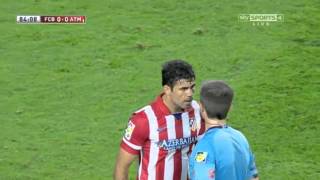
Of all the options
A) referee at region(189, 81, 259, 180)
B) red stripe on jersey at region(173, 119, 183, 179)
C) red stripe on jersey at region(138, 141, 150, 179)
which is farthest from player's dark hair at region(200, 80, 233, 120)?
red stripe on jersey at region(138, 141, 150, 179)

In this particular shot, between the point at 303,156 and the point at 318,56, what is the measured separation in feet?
12.4

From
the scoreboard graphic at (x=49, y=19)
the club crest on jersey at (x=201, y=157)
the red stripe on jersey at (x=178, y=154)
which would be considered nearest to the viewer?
the club crest on jersey at (x=201, y=157)

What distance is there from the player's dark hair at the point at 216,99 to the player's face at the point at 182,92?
1.39ft

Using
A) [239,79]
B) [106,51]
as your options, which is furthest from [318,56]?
[106,51]

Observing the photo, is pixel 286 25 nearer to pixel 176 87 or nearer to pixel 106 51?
pixel 106 51

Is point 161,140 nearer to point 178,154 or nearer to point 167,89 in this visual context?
point 178,154

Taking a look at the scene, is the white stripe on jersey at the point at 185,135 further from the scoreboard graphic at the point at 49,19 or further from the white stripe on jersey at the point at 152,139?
the scoreboard graphic at the point at 49,19

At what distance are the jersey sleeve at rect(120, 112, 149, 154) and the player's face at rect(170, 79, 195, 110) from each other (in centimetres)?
24

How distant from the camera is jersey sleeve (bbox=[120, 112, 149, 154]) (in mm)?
4602

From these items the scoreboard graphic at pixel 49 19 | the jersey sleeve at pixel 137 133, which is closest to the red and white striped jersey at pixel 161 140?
the jersey sleeve at pixel 137 133

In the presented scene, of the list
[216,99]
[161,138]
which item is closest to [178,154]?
[161,138]

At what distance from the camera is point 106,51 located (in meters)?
11.9

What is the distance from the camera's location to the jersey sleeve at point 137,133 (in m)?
4.60

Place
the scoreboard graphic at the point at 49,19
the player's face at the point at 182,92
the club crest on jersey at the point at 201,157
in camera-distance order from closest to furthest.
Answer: the club crest on jersey at the point at 201,157
the player's face at the point at 182,92
the scoreboard graphic at the point at 49,19
